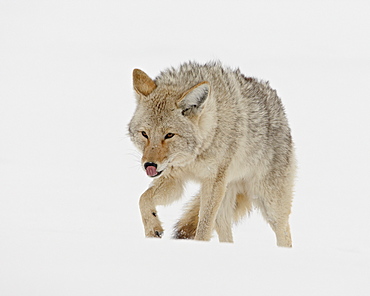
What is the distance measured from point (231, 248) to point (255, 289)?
460mm

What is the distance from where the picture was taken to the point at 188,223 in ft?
19.3

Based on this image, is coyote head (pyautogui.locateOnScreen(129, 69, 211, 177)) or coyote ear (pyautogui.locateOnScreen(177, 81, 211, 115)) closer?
coyote head (pyautogui.locateOnScreen(129, 69, 211, 177))

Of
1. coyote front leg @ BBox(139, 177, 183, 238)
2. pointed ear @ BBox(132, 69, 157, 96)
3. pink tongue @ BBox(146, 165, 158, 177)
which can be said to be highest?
pointed ear @ BBox(132, 69, 157, 96)

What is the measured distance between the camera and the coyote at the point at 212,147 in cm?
493

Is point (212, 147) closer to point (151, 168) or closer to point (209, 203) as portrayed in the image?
point (209, 203)

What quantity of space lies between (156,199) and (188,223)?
2.58ft

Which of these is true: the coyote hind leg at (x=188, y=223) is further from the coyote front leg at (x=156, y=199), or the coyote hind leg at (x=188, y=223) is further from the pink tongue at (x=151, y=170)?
the pink tongue at (x=151, y=170)

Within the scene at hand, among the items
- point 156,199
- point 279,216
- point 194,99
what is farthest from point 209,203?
point 279,216

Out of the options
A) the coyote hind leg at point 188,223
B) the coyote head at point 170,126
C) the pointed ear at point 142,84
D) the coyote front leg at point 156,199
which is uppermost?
the pointed ear at point 142,84

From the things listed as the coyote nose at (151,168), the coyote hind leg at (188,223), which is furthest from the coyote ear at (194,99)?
the coyote hind leg at (188,223)

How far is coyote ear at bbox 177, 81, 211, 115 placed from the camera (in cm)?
495

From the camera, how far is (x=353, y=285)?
3113 mm

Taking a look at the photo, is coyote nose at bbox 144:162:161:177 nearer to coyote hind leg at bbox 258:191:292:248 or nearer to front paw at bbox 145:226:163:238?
front paw at bbox 145:226:163:238

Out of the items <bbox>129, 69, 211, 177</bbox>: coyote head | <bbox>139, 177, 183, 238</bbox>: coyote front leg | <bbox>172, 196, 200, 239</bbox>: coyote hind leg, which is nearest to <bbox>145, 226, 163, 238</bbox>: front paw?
<bbox>139, 177, 183, 238</bbox>: coyote front leg
